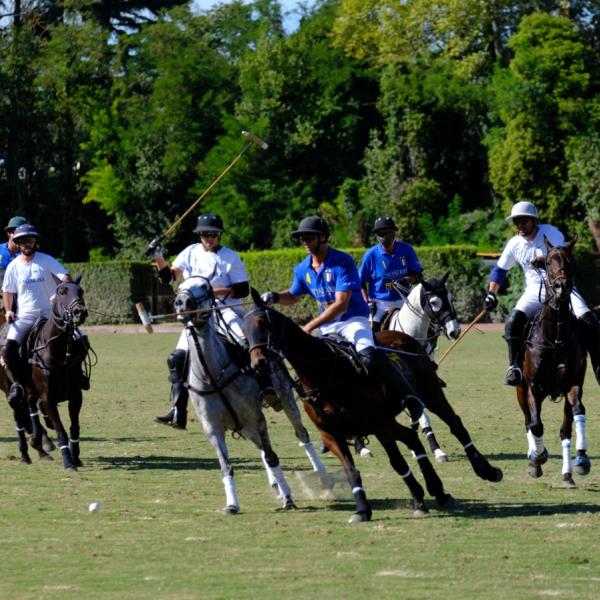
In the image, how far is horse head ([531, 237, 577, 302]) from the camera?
1155 cm

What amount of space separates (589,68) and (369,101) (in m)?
12.0

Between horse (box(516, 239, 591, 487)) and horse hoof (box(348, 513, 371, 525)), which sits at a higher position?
horse (box(516, 239, 591, 487))

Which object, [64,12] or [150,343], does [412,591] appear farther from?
[64,12]

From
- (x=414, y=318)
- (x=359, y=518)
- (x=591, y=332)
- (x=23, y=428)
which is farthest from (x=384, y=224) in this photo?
(x=359, y=518)

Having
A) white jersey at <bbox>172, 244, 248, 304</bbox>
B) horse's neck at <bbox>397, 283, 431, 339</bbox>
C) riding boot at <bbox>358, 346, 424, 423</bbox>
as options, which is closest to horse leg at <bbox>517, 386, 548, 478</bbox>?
riding boot at <bbox>358, 346, 424, 423</bbox>

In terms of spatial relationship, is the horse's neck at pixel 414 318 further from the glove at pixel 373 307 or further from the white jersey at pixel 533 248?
the white jersey at pixel 533 248

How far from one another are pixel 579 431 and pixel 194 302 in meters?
3.74

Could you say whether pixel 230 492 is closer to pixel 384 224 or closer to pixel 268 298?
pixel 268 298

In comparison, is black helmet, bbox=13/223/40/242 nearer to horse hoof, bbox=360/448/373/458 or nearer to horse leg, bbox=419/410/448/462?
horse hoof, bbox=360/448/373/458

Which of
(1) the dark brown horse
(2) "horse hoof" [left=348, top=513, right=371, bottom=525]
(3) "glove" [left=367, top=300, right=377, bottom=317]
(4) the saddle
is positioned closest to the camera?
(2) "horse hoof" [left=348, top=513, right=371, bottom=525]

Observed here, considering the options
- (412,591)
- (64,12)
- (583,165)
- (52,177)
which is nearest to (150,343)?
(583,165)

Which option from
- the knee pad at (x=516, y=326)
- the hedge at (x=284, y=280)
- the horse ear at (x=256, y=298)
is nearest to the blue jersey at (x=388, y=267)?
the knee pad at (x=516, y=326)

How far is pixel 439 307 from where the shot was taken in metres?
14.3

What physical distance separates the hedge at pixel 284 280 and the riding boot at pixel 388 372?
27.6 meters
